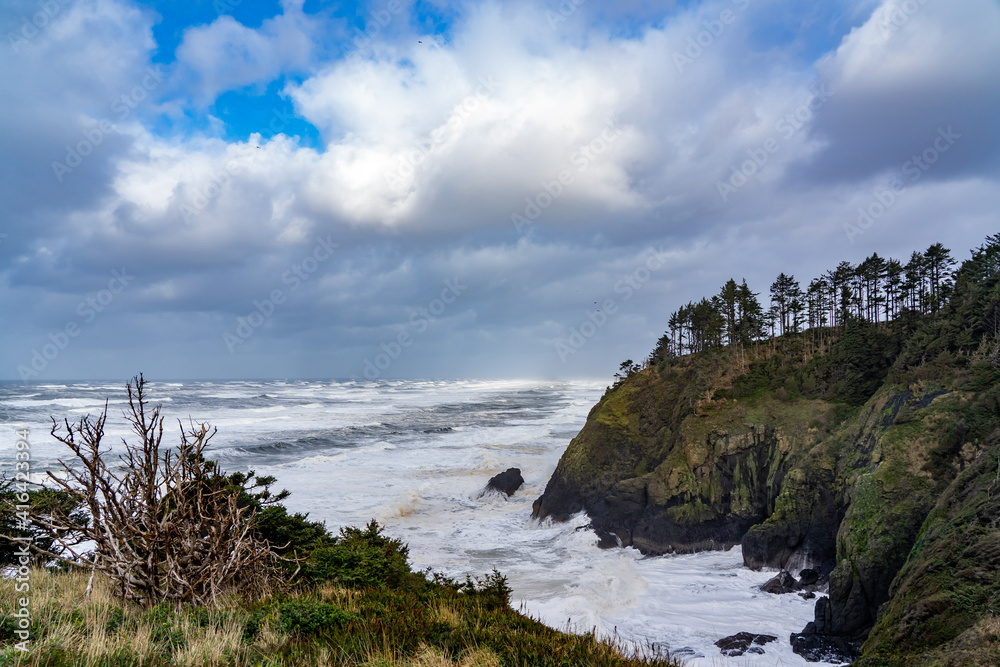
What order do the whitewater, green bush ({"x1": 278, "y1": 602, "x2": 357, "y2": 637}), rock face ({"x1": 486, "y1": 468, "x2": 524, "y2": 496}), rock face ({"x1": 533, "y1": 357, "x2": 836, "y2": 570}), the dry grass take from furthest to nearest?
rock face ({"x1": 486, "y1": 468, "x2": 524, "y2": 496}) → rock face ({"x1": 533, "y1": 357, "x2": 836, "y2": 570}) → the whitewater → green bush ({"x1": 278, "y1": 602, "x2": 357, "y2": 637}) → the dry grass

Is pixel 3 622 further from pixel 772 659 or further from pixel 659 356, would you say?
pixel 659 356

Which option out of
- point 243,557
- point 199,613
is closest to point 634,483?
point 243,557

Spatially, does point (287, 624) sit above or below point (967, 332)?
below

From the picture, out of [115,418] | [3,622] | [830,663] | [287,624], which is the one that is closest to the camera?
[3,622]

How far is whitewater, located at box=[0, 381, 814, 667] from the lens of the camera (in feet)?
55.7

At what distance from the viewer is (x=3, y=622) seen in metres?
5.60

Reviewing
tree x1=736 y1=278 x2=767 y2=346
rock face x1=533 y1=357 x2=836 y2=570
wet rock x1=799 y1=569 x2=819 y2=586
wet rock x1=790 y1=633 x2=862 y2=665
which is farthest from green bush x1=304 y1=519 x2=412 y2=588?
tree x1=736 y1=278 x2=767 y2=346

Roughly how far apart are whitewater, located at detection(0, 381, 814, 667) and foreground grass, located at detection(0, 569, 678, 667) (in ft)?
12.2

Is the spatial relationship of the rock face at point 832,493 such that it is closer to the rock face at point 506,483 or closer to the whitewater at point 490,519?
the whitewater at point 490,519

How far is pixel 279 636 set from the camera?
607cm

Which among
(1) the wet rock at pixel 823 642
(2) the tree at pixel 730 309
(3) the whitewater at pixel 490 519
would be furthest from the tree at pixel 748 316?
(1) the wet rock at pixel 823 642

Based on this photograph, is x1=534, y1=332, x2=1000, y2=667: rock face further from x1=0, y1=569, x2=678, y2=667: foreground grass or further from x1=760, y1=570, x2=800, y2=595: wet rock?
x1=0, y1=569, x2=678, y2=667: foreground grass

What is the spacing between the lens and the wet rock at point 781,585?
61.3ft

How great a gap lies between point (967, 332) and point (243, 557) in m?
30.4
